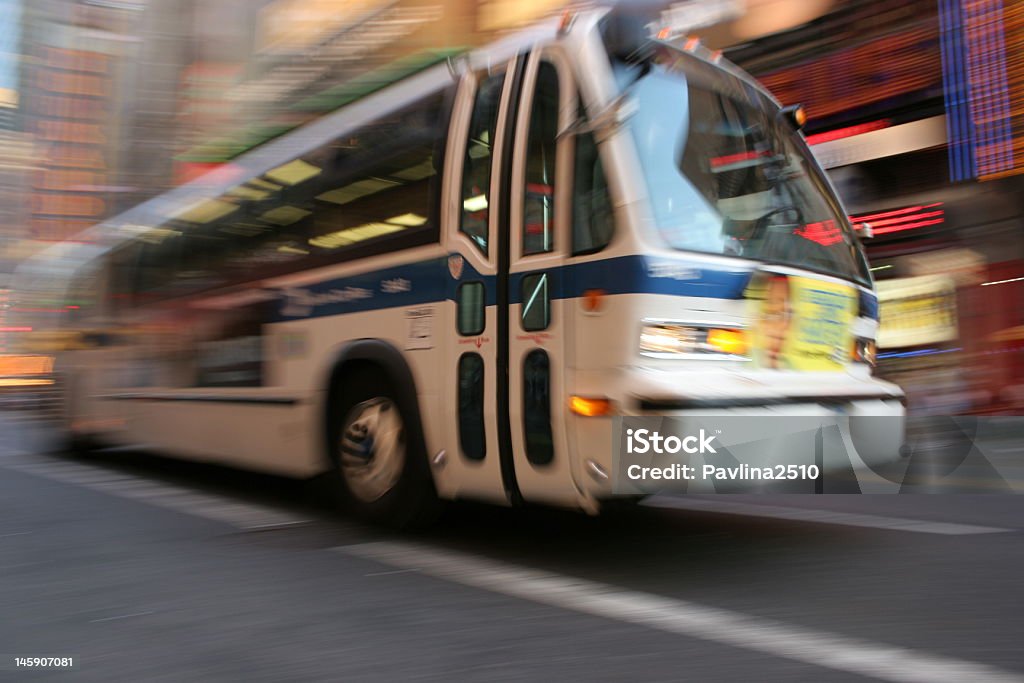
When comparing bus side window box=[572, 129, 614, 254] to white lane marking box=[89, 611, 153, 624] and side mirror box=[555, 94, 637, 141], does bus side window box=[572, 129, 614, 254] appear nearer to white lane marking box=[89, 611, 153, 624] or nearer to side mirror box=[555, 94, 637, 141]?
side mirror box=[555, 94, 637, 141]

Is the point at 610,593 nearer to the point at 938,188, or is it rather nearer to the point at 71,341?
the point at 71,341

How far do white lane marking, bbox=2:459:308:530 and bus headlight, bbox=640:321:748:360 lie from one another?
2824 millimetres

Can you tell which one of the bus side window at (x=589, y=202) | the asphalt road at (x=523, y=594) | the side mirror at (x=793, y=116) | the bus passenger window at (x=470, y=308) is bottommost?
the asphalt road at (x=523, y=594)

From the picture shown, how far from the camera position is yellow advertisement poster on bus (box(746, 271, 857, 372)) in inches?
164

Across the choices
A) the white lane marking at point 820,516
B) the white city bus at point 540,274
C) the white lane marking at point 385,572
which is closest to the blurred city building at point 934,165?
the white lane marking at point 820,516

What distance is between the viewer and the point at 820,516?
230 inches

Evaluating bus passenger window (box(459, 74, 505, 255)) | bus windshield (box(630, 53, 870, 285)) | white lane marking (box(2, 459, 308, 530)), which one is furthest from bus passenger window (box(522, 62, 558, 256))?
white lane marking (box(2, 459, 308, 530))

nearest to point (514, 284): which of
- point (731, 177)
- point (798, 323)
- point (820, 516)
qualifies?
point (731, 177)

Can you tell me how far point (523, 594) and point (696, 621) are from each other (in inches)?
30.2

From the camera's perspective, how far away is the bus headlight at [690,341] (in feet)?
12.7

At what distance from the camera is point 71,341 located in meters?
10.5

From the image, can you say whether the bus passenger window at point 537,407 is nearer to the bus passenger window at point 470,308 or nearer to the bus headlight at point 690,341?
the bus passenger window at point 470,308

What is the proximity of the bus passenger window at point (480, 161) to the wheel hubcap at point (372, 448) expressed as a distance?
1085 millimetres

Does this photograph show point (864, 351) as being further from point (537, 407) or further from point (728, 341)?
point (537, 407)
